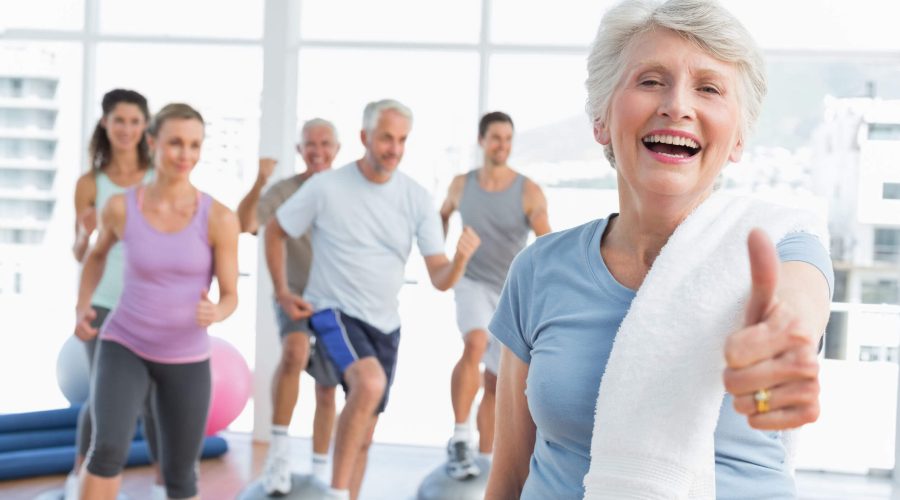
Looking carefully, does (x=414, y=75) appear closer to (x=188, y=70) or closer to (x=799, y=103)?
(x=188, y=70)

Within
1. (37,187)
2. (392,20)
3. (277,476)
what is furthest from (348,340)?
(37,187)

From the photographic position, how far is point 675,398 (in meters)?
1.16

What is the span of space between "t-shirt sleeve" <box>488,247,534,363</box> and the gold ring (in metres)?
0.53

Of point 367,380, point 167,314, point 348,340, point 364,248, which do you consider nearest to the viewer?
point 167,314

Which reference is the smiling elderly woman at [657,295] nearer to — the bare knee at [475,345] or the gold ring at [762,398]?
the gold ring at [762,398]

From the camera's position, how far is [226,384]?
18.7ft

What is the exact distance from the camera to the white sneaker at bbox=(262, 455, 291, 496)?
4.55 meters

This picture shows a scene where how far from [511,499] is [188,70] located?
5.45 meters

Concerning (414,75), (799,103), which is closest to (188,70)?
(414,75)

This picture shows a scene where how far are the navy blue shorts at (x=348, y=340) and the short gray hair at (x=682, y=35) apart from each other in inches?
117

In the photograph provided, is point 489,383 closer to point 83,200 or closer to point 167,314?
point 83,200

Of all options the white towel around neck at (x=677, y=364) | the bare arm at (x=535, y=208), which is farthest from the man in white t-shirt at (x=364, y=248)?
the white towel around neck at (x=677, y=364)

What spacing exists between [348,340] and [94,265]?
986mm

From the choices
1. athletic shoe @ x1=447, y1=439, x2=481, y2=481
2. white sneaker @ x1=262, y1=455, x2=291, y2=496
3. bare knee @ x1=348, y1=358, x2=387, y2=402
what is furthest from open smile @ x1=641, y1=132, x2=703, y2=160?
athletic shoe @ x1=447, y1=439, x2=481, y2=481
